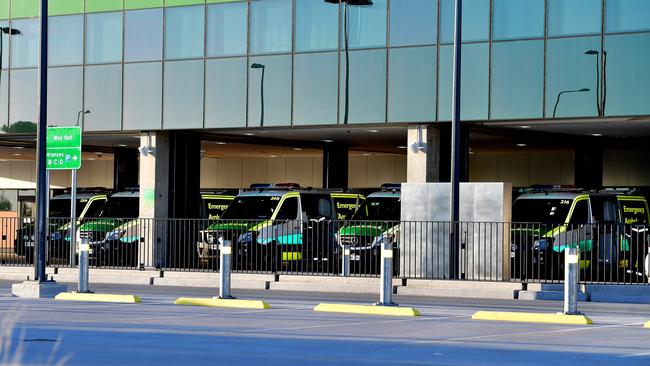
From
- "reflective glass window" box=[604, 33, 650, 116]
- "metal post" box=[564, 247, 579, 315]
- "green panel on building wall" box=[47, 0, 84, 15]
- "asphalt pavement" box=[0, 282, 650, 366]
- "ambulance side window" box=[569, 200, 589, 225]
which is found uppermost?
"green panel on building wall" box=[47, 0, 84, 15]

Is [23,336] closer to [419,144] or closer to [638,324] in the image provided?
[638,324]

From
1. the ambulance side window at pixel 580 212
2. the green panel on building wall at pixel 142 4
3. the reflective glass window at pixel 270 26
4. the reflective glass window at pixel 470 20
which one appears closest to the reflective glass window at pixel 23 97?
the green panel on building wall at pixel 142 4

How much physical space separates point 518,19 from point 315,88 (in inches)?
229

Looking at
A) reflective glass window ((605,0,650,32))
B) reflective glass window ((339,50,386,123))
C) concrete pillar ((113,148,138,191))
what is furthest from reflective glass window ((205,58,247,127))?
concrete pillar ((113,148,138,191))

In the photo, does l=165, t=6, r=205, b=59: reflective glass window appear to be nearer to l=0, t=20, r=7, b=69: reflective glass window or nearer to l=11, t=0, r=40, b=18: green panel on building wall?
l=11, t=0, r=40, b=18: green panel on building wall

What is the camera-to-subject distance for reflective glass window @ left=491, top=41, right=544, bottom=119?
3112 cm

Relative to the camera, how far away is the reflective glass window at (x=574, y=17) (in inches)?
1203

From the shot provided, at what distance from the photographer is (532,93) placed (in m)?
31.2

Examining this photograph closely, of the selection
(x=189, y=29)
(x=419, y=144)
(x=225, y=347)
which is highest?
(x=189, y=29)

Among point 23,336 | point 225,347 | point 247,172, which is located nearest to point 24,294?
point 23,336

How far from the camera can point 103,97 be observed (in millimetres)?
37156

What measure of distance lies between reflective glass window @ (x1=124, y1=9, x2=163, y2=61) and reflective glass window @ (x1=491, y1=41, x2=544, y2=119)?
999cm

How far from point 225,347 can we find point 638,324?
7.14 metres

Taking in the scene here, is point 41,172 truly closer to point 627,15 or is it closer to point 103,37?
point 103,37
